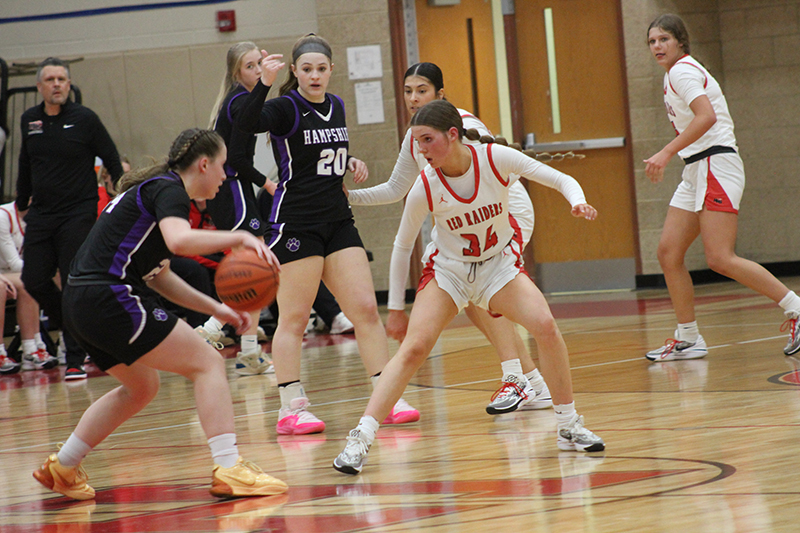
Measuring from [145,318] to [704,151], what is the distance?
3.24m

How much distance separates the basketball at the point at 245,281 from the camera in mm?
3062

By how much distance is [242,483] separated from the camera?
2.97m

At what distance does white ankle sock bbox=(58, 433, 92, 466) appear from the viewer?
3172mm

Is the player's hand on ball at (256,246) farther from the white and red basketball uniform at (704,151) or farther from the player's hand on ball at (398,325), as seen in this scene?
the white and red basketball uniform at (704,151)

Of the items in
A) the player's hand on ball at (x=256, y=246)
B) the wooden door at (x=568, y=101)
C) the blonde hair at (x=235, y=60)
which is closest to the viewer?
the player's hand on ball at (x=256, y=246)

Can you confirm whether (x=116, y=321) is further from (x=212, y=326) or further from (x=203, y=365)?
(x=212, y=326)

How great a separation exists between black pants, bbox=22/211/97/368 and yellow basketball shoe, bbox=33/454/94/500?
312 cm

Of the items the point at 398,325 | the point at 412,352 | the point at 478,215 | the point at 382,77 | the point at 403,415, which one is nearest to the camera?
the point at 412,352

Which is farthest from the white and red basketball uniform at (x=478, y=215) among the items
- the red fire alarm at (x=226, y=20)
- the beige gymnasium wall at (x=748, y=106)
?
the red fire alarm at (x=226, y=20)

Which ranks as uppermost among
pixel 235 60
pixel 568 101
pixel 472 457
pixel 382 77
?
pixel 382 77

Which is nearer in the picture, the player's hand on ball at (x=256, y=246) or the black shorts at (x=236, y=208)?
the player's hand on ball at (x=256, y=246)

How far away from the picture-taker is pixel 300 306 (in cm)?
407

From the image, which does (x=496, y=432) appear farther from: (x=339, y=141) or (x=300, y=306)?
(x=339, y=141)

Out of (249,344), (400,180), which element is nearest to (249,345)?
(249,344)
